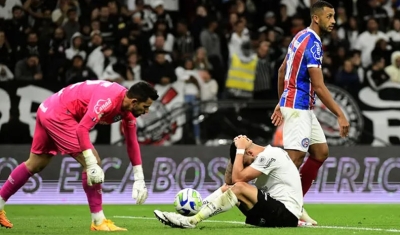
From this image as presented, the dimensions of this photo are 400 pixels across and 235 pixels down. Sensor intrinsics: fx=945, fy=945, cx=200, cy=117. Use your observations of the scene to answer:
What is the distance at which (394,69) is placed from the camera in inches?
759

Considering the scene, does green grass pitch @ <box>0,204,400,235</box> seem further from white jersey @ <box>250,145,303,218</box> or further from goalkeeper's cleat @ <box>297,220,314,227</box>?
white jersey @ <box>250,145,303,218</box>

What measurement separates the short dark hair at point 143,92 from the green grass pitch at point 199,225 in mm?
1359

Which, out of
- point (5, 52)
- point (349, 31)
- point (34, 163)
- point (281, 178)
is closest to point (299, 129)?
point (281, 178)

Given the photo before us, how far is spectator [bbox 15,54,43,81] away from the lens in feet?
60.5

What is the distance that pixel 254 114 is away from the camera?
1833 centimetres

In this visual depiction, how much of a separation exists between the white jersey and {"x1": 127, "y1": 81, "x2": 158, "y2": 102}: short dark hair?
1.31 m

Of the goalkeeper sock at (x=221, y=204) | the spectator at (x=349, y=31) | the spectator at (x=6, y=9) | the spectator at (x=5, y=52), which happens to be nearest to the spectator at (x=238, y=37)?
the spectator at (x=349, y=31)

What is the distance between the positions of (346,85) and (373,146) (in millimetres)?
1688

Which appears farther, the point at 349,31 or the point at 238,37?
the point at 349,31

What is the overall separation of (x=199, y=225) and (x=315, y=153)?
5.11 feet

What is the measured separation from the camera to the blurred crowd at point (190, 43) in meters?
18.7

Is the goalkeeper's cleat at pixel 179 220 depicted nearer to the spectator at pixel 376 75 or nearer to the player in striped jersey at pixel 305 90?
the player in striped jersey at pixel 305 90

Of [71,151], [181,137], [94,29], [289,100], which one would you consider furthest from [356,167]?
[71,151]

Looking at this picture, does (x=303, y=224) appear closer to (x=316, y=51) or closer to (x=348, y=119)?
(x=316, y=51)
